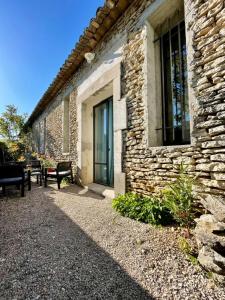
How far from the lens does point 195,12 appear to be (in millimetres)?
2727

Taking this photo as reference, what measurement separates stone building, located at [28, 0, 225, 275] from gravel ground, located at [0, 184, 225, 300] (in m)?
0.38

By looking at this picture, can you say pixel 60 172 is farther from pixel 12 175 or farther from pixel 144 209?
pixel 144 209

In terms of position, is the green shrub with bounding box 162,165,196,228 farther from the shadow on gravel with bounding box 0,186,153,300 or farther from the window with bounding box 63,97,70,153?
the window with bounding box 63,97,70,153

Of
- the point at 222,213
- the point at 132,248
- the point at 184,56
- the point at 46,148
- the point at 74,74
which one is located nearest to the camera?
the point at 222,213

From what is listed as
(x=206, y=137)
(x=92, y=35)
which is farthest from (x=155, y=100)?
(x=92, y=35)

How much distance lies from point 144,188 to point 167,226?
37.1 inches

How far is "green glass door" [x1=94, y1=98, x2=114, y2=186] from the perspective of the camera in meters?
5.49

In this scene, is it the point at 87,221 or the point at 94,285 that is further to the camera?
the point at 87,221

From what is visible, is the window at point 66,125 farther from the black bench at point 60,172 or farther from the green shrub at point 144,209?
the green shrub at point 144,209

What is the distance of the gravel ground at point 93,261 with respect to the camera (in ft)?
4.82

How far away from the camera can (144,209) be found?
294 centimetres

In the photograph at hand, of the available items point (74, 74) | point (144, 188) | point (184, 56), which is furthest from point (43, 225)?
point (74, 74)

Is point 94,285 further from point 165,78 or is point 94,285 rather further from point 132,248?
point 165,78

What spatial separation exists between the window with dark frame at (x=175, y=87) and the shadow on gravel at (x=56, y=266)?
7.94ft
